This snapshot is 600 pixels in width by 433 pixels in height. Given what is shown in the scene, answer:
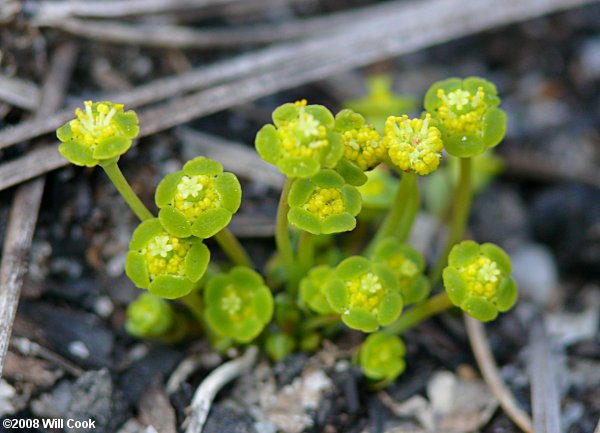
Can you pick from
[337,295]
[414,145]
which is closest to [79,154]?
[337,295]

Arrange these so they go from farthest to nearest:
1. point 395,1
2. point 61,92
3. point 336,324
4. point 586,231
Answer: point 395,1 → point 586,231 → point 61,92 → point 336,324

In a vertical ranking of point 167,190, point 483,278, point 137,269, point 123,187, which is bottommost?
point 483,278

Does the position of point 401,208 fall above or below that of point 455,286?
above

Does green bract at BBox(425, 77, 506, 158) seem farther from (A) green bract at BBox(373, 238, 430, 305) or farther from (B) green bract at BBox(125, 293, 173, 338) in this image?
(B) green bract at BBox(125, 293, 173, 338)

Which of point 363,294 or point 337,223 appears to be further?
point 363,294

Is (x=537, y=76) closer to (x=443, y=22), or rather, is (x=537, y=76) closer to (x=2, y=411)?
(x=443, y=22)

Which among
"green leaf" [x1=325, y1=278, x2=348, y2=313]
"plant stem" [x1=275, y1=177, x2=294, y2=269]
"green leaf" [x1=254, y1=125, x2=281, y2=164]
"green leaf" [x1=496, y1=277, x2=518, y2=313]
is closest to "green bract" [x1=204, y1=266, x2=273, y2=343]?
"plant stem" [x1=275, y1=177, x2=294, y2=269]

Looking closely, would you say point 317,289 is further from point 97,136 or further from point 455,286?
point 97,136

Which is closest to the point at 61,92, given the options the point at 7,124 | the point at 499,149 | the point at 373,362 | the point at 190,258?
the point at 7,124
